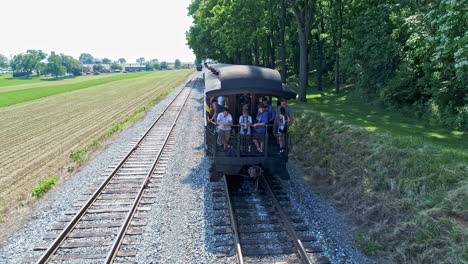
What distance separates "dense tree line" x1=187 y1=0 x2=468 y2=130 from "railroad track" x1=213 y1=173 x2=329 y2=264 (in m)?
6.13

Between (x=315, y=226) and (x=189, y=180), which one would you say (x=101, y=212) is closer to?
(x=189, y=180)

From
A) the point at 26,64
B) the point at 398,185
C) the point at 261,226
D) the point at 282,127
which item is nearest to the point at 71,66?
the point at 26,64

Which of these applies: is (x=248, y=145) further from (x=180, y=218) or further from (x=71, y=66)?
(x=71, y=66)

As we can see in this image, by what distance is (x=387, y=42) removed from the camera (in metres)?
20.7

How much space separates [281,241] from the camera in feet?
27.2

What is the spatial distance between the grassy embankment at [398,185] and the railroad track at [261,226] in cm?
150

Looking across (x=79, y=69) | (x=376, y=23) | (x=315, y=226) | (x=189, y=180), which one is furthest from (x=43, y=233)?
(x=79, y=69)

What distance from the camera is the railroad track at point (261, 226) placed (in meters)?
7.73

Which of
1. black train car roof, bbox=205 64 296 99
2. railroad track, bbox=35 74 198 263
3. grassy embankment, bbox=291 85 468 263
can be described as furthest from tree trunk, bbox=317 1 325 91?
black train car roof, bbox=205 64 296 99

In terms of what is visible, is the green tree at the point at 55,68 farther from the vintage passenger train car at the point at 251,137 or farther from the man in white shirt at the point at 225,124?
the man in white shirt at the point at 225,124

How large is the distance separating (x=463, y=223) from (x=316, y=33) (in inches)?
1138

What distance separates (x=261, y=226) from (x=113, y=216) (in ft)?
13.9

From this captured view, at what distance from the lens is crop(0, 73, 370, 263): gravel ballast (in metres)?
7.88

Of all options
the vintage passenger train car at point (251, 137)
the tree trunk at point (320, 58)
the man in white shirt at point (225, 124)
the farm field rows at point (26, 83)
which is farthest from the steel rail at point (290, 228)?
the farm field rows at point (26, 83)
